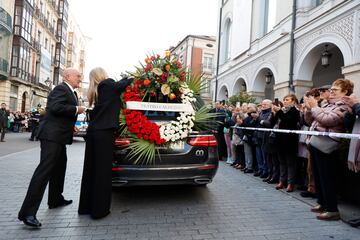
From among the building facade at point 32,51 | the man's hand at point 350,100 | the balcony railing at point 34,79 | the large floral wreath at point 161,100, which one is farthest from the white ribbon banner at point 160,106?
the balcony railing at point 34,79

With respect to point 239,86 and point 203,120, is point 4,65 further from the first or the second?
point 203,120

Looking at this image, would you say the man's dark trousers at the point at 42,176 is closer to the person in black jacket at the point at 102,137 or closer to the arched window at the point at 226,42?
the person in black jacket at the point at 102,137

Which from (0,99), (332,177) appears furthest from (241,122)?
(0,99)

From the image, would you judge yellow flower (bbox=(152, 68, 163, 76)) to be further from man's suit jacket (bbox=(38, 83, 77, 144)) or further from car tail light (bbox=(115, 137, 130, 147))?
man's suit jacket (bbox=(38, 83, 77, 144))

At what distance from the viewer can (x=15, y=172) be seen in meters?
7.24

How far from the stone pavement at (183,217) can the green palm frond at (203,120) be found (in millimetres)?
1262

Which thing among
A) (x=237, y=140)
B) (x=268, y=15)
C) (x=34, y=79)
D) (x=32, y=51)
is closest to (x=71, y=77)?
(x=237, y=140)

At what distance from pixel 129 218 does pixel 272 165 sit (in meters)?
3.97

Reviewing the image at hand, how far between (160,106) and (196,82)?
932 millimetres

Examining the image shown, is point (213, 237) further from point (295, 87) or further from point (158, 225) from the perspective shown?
point (295, 87)

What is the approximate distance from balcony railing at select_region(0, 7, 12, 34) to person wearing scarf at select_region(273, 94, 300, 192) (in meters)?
27.5

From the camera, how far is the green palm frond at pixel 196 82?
17.5 ft

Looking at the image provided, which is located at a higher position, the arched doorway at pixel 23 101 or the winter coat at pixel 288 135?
the arched doorway at pixel 23 101

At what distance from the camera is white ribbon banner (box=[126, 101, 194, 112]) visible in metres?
4.72
